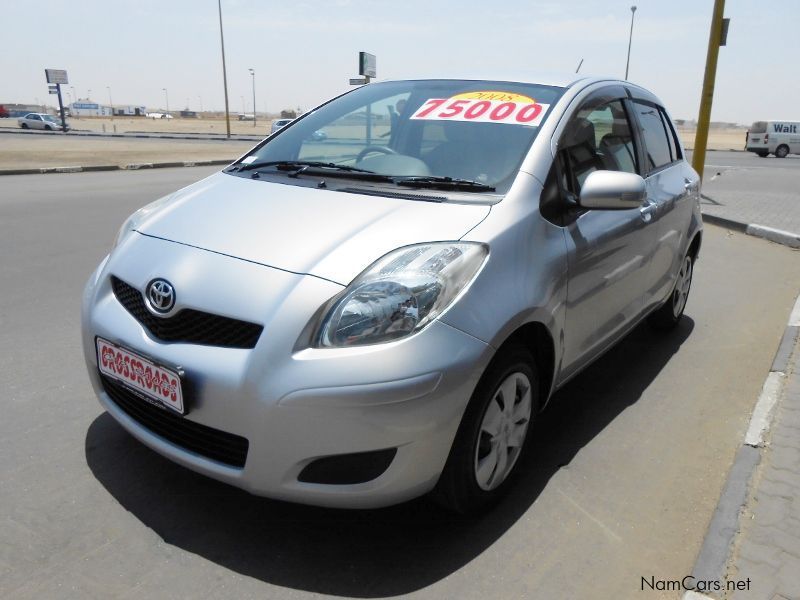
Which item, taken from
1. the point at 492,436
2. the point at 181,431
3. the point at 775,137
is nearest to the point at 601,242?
the point at 492,436

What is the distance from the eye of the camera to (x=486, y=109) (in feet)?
10.5

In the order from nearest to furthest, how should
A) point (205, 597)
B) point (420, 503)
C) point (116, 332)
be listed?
point (205, 597)
point (116, 332)
point (420, 503)

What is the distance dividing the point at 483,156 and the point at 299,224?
94 centimetres

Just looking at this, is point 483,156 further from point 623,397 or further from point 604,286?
point 623,397

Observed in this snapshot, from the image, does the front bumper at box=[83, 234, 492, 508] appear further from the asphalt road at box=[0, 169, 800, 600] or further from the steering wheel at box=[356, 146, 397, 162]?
the steering wheel at box=[356, 146, 397, 162]

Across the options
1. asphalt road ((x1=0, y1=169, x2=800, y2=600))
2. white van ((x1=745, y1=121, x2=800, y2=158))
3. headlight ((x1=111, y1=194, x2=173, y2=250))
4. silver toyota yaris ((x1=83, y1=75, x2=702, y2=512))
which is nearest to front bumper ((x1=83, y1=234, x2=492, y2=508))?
silver toyota yaris ((x1=83, y1=75, x2=702, y2=512))

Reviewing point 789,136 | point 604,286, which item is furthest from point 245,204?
point 789,136

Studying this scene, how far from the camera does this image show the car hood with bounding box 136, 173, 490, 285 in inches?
90.5

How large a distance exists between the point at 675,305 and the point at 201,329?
12.3ft

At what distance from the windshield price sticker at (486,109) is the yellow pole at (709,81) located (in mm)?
9394

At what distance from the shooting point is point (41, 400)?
134 inches
